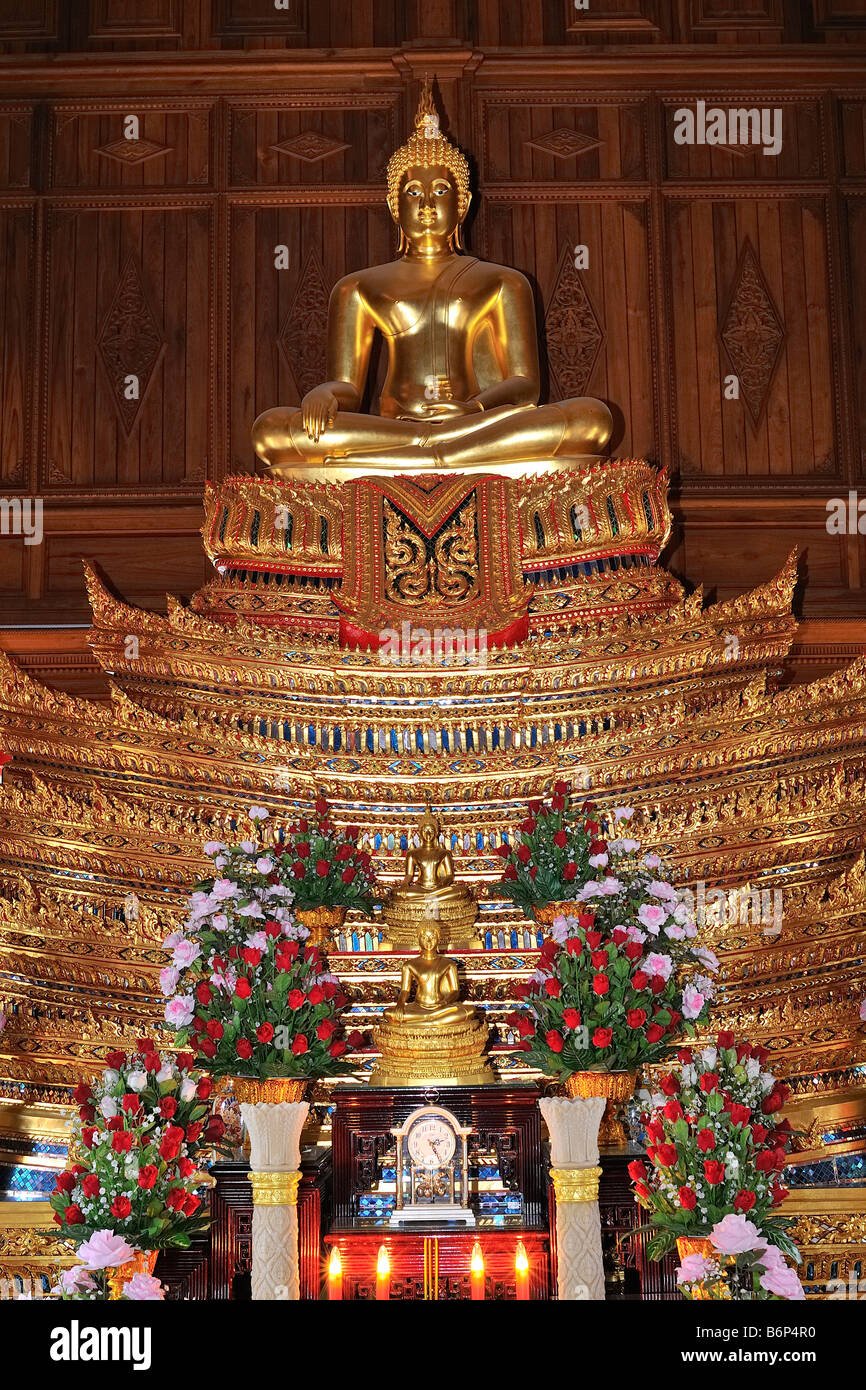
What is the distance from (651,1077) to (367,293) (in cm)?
357

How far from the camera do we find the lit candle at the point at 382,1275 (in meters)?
3.06

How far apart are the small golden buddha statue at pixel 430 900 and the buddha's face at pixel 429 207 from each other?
3189mm

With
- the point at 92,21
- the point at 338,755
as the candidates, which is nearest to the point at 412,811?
the point at 338,755

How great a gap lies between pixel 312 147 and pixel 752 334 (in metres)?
2.19

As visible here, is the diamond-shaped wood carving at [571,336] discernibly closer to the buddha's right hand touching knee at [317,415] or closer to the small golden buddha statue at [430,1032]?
the buddha's right hand touching knee at [317,415]

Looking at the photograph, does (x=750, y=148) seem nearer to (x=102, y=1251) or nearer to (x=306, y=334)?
(x=306, y=334)

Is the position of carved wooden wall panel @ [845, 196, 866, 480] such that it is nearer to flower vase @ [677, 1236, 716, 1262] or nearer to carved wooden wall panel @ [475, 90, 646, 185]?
carved wooden wall panel @ [475, 90, 646, 185]

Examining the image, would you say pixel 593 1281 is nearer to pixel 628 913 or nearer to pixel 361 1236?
pixel 361 1236

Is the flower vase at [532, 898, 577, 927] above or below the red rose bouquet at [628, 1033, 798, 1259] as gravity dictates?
above

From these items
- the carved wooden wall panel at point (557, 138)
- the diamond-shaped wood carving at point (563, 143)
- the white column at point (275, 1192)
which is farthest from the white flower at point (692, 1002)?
the diamond-shaped wood carving at point (563, 143)

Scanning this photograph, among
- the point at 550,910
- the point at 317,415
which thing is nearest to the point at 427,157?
the point at 317,415

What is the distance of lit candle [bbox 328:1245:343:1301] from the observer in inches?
119

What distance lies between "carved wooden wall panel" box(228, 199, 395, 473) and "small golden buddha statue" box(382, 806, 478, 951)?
10.6 feet

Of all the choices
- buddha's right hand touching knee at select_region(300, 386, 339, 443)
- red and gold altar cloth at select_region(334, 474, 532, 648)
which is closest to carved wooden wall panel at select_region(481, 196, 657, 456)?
buddha's right hand touching knee at select_region(300, 386, 339, 443)
